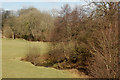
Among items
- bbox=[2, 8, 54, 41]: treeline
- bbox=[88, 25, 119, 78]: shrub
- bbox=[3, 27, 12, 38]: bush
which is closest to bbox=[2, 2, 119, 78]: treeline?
bbox=[88, 25, 119, 78]: shrub

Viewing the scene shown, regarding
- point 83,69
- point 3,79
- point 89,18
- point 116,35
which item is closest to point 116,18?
point 116,35

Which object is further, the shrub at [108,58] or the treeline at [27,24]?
the treeline at [27,24]

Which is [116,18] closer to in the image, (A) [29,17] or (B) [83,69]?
(B) [83,69]

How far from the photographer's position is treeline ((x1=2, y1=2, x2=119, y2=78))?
179 inches

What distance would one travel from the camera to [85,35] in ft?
29.3

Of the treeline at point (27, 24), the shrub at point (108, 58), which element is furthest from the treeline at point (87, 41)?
the treeline at point (27, 24)

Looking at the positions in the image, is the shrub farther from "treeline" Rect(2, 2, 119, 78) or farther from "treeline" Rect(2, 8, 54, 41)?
"treeline" Rect(2, 8, 54, 41)

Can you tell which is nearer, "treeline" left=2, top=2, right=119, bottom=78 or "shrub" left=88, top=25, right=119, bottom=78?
"shrub" left=88, top=25, right=119, bottom=78

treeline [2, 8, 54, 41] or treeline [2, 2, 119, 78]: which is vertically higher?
treeline [2, 8, 54, 41]

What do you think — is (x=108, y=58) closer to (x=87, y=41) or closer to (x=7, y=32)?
(x=87, y=41)

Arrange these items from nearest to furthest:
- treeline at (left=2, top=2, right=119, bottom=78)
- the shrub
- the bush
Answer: the shrub → treeline at (left=2, top=2, right=119, bottom=78) → the bush

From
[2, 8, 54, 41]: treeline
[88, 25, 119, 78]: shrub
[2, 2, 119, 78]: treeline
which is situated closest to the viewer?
[88, 25, 119, 78]: shrub

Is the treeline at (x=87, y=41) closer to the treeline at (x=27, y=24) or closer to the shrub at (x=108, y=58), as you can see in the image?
the shrub at (x=108, y=58)

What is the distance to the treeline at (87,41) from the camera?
4.56 m
